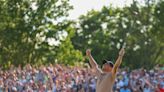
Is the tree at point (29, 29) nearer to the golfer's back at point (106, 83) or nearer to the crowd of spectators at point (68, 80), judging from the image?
the crowd of spectators at point (68, 80)

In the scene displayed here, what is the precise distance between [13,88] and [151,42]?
1176 inches

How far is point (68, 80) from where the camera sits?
1012 inches

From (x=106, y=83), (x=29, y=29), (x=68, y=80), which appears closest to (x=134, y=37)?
(x=29, y=29)

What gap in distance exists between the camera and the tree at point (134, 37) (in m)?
54.1

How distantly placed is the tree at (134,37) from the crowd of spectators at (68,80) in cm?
2659

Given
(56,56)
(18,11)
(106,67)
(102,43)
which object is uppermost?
(106,67)

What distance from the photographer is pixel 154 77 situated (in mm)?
23594

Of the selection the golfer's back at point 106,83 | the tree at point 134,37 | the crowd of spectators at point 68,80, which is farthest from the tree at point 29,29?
the golfer's back at point 106,83

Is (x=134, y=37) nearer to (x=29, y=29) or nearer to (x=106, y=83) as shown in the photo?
(x=29, y=29)

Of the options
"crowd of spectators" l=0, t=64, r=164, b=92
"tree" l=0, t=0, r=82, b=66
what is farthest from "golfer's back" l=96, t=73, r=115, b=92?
"tree" l=0, t=0, r=82, b=66

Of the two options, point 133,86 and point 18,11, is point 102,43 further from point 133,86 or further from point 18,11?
point 133,86

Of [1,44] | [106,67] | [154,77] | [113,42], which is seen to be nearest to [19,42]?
[1,44]

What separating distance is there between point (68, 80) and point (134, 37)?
30667 mm

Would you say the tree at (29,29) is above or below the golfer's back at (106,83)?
below
